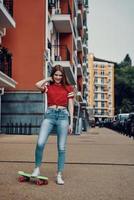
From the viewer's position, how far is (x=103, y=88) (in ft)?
530

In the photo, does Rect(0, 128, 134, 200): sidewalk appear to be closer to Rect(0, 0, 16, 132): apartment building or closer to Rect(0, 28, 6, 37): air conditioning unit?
Rect(0, 0, 16, 132): apartment building

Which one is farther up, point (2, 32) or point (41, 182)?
point (2, 32)

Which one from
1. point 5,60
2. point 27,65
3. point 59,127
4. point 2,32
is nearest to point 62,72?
point 59,127

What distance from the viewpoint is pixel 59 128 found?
687 cm

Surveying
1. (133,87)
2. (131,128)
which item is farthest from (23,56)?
(133,87)

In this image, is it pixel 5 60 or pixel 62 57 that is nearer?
pixel 5 60

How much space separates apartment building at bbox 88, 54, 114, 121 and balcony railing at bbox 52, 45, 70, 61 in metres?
117

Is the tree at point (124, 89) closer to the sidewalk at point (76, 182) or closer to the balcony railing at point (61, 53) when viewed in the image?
the balcony railing at point (61, 53)

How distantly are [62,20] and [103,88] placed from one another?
130 metres

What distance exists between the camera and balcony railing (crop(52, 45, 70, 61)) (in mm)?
33344

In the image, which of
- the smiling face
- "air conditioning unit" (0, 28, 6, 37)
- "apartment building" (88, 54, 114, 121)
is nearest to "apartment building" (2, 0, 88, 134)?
"air conditioning unit" (0, 28, 6, 37)

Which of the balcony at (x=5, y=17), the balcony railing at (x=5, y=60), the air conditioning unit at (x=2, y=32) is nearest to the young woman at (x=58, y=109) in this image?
the balcony at (x=5, y=17)

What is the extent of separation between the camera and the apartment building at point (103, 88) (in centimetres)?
15662

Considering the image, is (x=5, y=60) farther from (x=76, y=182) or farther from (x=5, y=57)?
(x=76, y=182)
